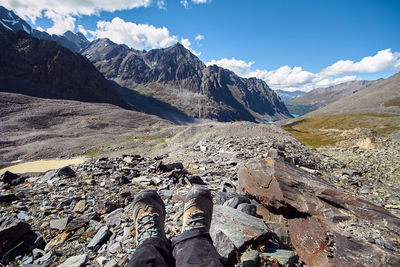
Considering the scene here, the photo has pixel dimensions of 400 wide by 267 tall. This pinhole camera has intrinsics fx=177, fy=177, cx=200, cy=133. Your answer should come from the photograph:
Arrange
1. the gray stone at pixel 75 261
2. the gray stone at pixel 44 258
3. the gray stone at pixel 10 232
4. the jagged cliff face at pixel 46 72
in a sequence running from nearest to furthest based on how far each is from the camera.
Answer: the gray stone at pixel 75 261
the gray stone at pixel 44 258
the gray stone at pixel 10 232
the jagged cliff face at pixel 46 72

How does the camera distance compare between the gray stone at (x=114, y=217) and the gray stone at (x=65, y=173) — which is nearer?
the gray stone at (x=114, y=217)

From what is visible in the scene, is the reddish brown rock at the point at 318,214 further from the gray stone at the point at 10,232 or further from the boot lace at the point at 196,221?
the gray stone at the point at 10,232

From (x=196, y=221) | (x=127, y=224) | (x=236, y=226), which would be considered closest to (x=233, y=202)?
(x=236, y=226)

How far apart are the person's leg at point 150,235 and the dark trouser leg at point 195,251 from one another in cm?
25

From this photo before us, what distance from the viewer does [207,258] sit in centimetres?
331

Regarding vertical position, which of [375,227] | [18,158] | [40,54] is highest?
[40,54]

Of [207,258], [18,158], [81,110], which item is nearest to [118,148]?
[18,158]

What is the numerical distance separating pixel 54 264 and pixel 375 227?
26.7 ft

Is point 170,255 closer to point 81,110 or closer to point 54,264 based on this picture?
point 54,264

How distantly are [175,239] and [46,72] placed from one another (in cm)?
13901

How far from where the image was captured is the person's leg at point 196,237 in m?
3.29

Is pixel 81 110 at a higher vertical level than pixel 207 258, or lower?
higher

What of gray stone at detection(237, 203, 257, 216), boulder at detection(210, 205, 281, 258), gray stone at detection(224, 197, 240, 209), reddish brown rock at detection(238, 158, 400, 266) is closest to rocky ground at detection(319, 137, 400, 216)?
reddish brown rock at detection(238, 158, 400, 266)

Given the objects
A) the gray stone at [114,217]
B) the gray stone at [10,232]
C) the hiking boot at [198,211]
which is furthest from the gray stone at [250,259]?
the gray stone at [10,232]
